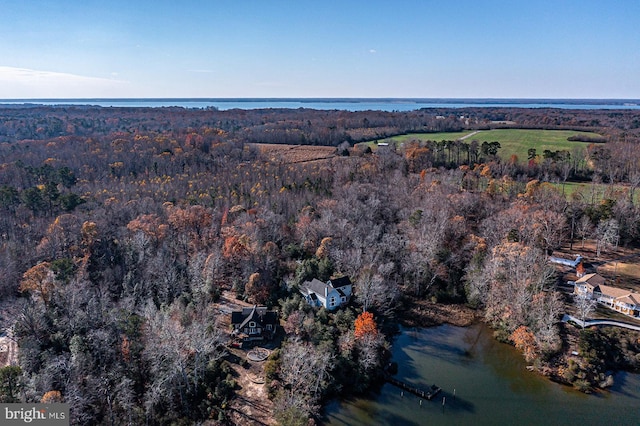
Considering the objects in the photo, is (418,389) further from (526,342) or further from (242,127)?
(242,127)

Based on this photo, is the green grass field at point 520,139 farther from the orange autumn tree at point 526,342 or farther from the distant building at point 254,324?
the distant building at point 254,324

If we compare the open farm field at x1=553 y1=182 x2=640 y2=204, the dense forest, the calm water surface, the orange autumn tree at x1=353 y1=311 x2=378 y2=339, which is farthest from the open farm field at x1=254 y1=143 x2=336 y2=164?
the calm water surface

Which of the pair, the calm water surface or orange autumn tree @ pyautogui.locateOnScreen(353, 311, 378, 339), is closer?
the calm water surface

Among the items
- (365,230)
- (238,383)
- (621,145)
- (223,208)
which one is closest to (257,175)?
(223,208)

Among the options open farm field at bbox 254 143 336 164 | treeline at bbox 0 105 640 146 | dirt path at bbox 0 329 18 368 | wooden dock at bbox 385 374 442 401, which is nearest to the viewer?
wooden dock at bbox 385 374 442 401

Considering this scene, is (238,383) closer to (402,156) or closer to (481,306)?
(481,306)

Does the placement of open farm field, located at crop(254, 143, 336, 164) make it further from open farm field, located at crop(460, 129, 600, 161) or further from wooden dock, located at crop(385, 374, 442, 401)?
wooden dock, located at crop(385, 374, 442, 401)
